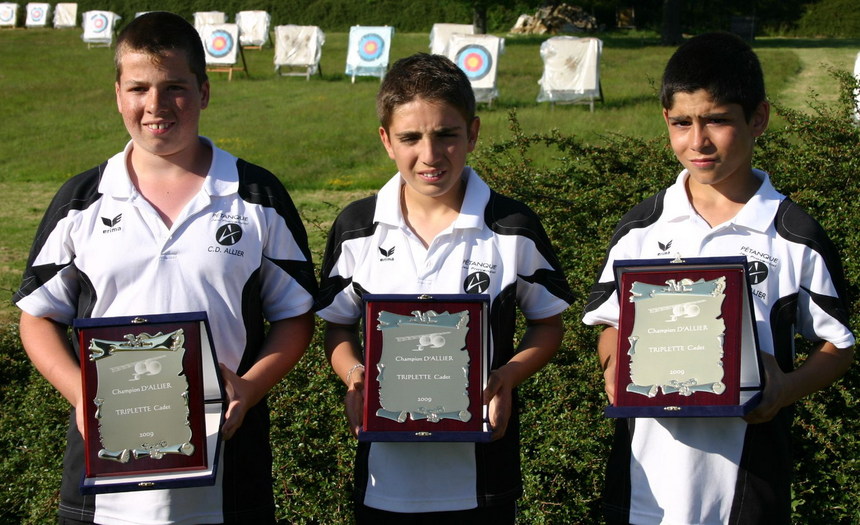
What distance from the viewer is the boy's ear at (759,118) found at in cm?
277

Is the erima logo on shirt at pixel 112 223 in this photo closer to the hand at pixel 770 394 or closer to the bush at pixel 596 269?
the hand at pixel 770 394

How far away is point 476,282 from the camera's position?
2807 mm

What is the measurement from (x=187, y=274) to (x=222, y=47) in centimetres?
2553

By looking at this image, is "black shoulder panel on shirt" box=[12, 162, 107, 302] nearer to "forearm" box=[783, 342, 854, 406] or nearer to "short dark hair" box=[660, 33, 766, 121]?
"short dark hair" box=[660, 33, 766, 121]

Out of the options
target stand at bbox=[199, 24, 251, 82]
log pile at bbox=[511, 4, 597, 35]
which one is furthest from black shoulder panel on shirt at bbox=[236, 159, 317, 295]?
log pile at bbox=[511, 4, 597, 35]

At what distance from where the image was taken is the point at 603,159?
584cm

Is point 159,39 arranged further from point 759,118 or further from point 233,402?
point 759,118

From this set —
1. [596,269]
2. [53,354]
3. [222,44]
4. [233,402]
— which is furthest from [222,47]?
[233,402]

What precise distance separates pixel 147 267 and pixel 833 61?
2764 cm

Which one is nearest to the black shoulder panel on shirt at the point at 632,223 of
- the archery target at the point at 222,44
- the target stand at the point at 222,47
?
the target stand at the point at 222,47

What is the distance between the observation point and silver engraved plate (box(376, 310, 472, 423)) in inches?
102

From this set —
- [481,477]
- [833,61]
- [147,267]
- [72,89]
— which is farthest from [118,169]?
[833,61]

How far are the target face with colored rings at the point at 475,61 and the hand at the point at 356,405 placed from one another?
18.0 m

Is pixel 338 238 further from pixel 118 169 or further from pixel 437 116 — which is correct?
pixel 118 169
